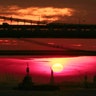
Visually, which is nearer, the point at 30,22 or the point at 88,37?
the point at 88,37

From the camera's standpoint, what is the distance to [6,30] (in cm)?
5044

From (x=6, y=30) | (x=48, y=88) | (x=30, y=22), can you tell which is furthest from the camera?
(x=30, y=22)

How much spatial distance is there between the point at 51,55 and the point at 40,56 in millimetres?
1026

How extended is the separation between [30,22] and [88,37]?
6.51 m

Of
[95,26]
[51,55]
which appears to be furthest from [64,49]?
[95,26]

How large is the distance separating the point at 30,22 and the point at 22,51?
2.77m

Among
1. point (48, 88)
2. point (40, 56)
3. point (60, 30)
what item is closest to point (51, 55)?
point (40, 56)

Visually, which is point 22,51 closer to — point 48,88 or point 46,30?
point 46,30

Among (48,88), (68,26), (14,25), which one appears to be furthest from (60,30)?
(48,88)

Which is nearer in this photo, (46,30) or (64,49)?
(46,30)

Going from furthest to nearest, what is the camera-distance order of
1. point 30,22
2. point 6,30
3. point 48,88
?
point 30,22
point 6,30
point 48,88

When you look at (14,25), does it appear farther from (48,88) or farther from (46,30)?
(48,88)

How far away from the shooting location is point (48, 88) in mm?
23312

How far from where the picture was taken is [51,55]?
56.5 m
